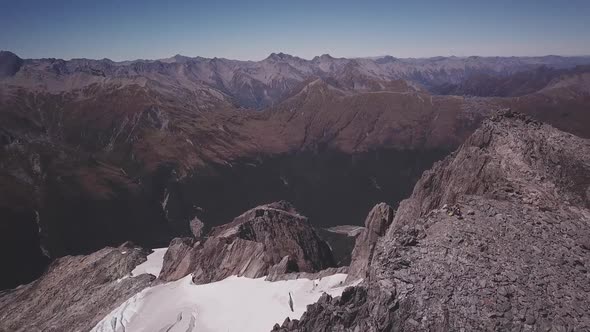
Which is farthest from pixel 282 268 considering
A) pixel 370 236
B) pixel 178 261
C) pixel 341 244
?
pixel 341 244

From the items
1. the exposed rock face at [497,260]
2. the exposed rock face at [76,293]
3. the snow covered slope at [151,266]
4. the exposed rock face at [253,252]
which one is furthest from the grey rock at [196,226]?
the exposed rock face at [497,260]

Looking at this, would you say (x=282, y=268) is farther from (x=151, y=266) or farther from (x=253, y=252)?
(x=151, y=266)

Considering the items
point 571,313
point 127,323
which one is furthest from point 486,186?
point 127,323

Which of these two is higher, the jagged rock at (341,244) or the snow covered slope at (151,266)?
the snow covered slope at (151,266)

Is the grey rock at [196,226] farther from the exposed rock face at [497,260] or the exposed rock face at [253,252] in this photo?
the exposed rock face at [497,260]

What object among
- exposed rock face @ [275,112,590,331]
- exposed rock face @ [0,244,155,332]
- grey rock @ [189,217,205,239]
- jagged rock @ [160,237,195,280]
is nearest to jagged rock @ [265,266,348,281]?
jagged rock @ [160,237,195,280]

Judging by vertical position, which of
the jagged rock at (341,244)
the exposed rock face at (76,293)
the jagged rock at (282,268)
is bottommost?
the jagged rock at (341,244)
